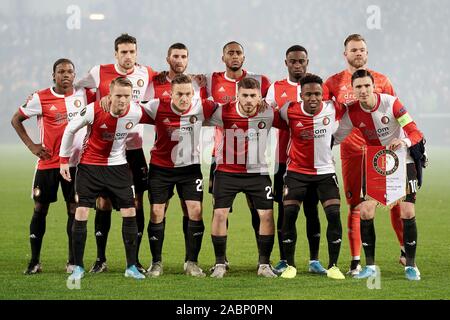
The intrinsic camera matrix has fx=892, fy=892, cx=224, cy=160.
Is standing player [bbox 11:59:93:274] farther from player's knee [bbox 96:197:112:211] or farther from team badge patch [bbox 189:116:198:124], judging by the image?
team badge patch [bbox 189:116:198:124]

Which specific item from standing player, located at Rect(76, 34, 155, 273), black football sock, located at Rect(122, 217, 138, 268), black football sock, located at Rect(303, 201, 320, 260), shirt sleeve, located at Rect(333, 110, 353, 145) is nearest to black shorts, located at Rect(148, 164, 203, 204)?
black football sock, located at Rect(122, 217, 138, 268)

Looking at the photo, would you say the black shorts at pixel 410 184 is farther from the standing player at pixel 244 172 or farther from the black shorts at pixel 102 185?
the black shorts at pixel 102 185

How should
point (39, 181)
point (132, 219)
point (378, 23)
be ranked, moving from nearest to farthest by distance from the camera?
point (132, 219), point (39, 181), point (378, 23)

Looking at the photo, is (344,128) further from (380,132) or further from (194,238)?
(194,238)

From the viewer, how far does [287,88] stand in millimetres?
7832

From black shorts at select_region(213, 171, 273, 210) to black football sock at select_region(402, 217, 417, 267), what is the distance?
1.11 meters

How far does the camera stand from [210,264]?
323 inches

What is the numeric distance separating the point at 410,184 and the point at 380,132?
50 cm

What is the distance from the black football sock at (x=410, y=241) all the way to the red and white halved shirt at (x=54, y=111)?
2848 mm

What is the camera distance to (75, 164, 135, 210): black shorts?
7.14 meters

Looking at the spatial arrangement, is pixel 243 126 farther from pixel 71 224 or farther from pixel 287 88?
pixel 71 224

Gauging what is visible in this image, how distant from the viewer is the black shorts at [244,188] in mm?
7324

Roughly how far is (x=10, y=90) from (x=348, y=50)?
39422mm
